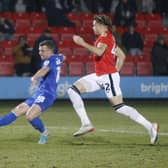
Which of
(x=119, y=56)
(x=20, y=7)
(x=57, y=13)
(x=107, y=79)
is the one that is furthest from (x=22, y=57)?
(x=107, y=79)

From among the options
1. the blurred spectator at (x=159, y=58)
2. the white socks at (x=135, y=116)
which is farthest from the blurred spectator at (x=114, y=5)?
the white socks at (x=135, y=116)

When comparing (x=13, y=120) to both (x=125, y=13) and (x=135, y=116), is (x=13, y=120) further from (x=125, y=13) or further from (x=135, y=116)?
(x=125, y=13)

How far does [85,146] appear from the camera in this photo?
10.7m

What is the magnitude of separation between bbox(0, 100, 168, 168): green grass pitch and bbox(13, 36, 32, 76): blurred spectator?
178 inches

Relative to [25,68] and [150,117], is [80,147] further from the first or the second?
[25,68]

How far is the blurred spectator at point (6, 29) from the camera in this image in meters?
21.6

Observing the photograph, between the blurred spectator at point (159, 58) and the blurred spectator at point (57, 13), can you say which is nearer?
the blurred spectator at point (159, 58)

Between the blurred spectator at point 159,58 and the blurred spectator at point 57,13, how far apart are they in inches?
128

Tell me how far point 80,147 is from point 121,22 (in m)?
13.4

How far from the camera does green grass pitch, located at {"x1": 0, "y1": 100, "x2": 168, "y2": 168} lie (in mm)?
8906

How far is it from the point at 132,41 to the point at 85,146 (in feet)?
38.1

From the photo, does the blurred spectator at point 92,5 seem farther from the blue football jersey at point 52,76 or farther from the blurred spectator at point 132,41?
the blue football jersey at point 52,76

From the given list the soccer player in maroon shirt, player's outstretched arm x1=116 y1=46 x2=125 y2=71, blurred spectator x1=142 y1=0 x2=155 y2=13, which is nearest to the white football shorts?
the soccer player in maroon shirt

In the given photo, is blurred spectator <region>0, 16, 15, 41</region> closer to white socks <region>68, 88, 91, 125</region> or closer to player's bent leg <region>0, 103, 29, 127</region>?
white socks <region>68, 88, 91, 125</region>
